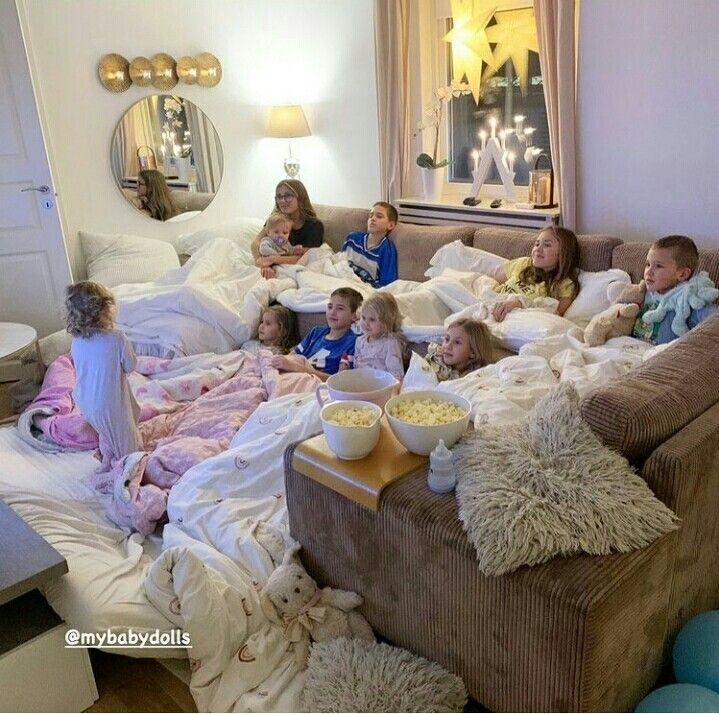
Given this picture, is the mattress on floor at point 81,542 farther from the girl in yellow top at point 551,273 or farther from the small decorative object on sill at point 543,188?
the small decorative object on sill at point 543,188

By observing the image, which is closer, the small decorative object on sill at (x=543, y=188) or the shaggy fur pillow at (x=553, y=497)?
the shaggy fur pillow at (x=553, y=497)

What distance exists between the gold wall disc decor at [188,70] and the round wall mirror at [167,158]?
135mm

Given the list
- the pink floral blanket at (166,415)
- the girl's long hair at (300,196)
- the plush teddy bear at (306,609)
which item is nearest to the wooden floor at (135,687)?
the plush teddy bear at (306,609)

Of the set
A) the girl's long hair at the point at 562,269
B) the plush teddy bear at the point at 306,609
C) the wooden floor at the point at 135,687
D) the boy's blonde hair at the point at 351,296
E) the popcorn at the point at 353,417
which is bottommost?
the wooden floor at the point at 135,687

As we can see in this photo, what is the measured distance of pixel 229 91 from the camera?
15.7 feet

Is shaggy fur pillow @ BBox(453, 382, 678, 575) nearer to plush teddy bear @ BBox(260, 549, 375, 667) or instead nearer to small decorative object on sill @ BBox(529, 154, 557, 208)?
plush teddy bear @ BBox(260, 549, 375, 667)

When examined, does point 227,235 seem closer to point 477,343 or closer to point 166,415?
point 166,415

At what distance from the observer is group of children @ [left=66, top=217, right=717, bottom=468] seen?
91.3 inches

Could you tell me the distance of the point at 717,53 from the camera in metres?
2.71

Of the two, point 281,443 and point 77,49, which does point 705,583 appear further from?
point 77,49

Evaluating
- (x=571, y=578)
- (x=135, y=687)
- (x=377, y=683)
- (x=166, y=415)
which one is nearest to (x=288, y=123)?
(x=166, y=415)

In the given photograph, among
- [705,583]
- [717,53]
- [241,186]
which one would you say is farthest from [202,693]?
[241,186]

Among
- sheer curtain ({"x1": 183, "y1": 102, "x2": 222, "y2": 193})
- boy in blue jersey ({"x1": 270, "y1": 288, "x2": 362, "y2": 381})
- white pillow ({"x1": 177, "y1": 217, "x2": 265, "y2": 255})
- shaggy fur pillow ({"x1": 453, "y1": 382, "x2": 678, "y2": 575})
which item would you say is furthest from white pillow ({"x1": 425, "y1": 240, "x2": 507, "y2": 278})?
sheer curtain ({"x1": 183, "y1": 102, "x2": 222, "y2": 193})

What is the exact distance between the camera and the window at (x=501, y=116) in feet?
11.8
